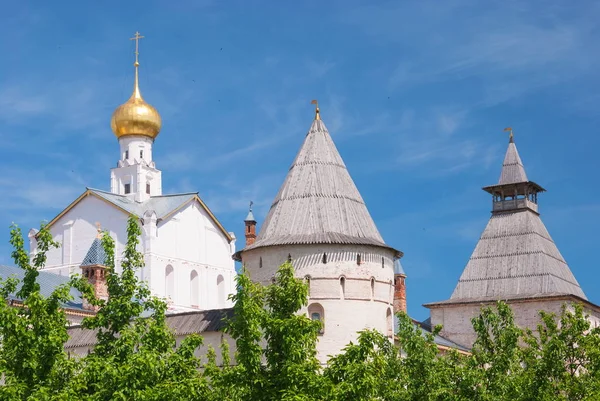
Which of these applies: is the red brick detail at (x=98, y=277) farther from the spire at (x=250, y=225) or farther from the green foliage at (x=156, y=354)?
the green foliage at (x=156, y=354)

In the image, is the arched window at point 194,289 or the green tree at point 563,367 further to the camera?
the arched window at point 194,289

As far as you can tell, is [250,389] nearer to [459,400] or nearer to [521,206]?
[459,400]

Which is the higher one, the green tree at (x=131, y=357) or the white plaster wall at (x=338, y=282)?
the white plaster wall at (x=338, y=282)

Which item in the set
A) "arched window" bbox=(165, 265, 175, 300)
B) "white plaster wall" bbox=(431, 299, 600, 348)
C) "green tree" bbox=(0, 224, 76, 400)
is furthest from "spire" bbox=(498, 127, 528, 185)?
"green tree" bbox=(0, 224, 76, 400)

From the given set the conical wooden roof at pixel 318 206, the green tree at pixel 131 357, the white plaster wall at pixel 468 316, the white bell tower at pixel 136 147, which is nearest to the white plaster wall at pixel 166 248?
the white bell tower at pixel 136 147

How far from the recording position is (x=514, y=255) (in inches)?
1403

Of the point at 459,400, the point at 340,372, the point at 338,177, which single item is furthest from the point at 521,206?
the point at 340,372

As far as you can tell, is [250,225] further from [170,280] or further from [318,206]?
[318,206]

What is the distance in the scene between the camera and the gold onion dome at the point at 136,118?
157 ft

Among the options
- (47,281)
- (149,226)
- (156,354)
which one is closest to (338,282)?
(156,354)

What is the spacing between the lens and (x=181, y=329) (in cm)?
2603

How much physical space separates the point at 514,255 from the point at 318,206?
1182 cm

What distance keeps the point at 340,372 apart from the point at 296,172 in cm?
1319

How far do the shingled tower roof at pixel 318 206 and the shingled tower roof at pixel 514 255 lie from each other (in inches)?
367
